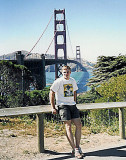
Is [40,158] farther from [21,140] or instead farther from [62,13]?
[62,13]

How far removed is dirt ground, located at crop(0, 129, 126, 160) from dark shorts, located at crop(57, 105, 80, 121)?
604mm

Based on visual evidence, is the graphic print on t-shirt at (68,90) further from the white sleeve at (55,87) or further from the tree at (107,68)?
the tree at (107,68)

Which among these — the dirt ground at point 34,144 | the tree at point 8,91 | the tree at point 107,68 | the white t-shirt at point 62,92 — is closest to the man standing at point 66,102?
the white t-shirt at point 62,92

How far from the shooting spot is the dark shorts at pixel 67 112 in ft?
9.31

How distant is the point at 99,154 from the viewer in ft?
9.91

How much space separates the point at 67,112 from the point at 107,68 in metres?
16.3

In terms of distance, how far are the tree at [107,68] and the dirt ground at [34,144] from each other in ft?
45.7

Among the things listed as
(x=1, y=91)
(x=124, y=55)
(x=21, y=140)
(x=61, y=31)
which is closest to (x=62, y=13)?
(x=61, y=31)

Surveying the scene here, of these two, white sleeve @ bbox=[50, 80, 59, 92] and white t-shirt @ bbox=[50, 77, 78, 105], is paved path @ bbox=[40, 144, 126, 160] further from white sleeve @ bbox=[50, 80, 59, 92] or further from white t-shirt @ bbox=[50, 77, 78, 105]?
white sleeve @ bbox=[50, 80, 59, 92]

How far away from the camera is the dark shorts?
284 centimetres

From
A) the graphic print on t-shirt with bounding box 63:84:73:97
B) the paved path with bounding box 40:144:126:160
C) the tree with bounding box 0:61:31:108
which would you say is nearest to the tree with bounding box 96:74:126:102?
the tree with bounding box 0:61:31:108

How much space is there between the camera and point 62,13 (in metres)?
53.7

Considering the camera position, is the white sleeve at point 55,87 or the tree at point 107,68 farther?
the tree at point 107,68

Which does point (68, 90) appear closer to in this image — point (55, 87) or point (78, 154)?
point (55, 87)
